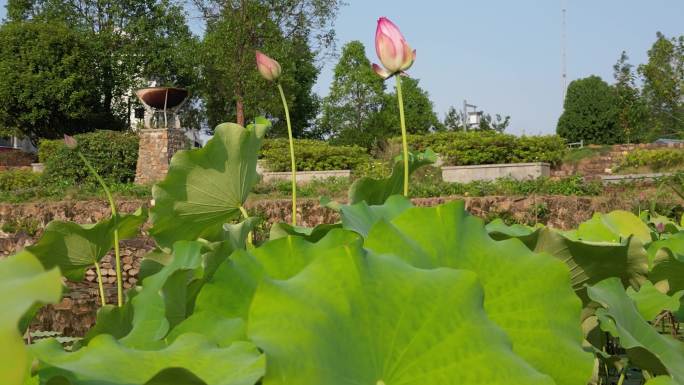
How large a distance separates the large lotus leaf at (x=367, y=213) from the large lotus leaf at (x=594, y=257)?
0.19 metres

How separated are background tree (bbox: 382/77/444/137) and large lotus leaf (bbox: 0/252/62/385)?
1263 inches

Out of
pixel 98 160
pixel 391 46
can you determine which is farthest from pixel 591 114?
pixel 391 46

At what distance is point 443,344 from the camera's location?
48cm

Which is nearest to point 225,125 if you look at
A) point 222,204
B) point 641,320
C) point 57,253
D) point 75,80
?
point 222,204

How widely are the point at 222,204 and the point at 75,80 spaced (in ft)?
89.5

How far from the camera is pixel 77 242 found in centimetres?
122

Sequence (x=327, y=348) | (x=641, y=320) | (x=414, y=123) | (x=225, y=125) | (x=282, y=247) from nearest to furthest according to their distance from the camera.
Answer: (x=327, y=348) → (x=282, y=247) → (x=641, y=320) → (x=225, y=125) → (x=414, y=123)

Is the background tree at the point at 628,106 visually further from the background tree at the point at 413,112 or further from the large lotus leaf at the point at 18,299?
the large lotus leaf at the point at 18,299

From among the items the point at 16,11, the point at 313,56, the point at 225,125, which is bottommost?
the point at 225,125

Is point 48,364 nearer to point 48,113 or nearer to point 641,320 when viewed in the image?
point 641,320

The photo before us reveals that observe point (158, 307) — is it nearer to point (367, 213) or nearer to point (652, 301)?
point (367, 213)

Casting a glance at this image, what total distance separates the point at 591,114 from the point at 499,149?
12.1 meters

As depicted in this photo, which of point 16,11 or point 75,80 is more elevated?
point 16,11

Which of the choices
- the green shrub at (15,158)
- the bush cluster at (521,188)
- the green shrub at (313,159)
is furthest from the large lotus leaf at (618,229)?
the green shrub at (15,158)
